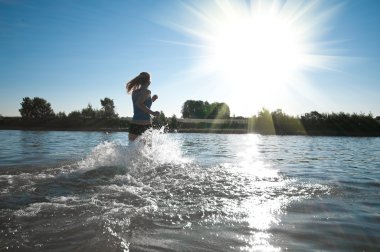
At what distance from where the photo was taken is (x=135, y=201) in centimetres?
411

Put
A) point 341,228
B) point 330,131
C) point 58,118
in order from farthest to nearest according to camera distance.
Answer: point 58,118 → point 330,131 → point 341,228

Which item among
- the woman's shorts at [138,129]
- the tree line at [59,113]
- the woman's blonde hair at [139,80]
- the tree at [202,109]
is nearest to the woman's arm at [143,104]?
the woman's blonde hair at [139,80]

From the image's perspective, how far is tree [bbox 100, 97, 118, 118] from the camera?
4758 centimetres

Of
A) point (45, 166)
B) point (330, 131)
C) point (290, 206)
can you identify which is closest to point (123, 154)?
point (45, 166)

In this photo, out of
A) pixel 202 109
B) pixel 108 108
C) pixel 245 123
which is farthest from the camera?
pixel 202 109

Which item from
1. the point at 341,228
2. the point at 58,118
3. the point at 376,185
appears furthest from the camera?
the point at 58,118

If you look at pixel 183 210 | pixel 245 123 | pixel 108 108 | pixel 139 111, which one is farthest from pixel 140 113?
pixel 108 108

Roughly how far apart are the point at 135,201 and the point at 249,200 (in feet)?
5.03

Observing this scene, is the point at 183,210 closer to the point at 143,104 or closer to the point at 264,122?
the point at 143,104

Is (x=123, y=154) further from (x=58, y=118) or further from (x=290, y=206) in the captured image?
(x=58, y=118)

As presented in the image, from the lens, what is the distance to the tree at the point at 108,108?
47.6 meters

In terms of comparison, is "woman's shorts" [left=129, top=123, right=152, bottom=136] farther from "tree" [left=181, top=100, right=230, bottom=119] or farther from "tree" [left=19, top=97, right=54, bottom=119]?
"tree" [left=181, top=100, right=230, bottom=119]

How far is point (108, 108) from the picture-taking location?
51.4m

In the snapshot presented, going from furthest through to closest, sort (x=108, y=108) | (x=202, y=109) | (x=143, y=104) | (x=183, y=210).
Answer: (x=202, y=109)
(x=108, y=108)
(x=143, y=104)
(x=183, y=210)
